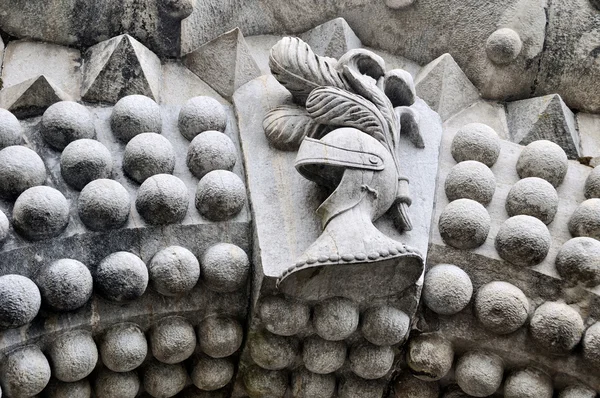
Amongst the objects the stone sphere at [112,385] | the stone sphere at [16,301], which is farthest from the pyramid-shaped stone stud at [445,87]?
the stone sphere at [16,301]

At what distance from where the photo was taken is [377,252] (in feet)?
9.66

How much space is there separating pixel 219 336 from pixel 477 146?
928mm

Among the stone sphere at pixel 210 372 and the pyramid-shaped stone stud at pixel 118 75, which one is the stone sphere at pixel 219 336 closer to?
the stone sphere at pixel 210 372

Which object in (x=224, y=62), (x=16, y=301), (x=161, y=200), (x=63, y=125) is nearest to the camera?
(x=16, y=301)

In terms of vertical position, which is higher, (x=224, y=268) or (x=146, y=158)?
(x=146, y=158)

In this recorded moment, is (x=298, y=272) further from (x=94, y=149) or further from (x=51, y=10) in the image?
(x=51, y=10)

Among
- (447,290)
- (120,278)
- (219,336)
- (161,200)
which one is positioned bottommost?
(219,336)

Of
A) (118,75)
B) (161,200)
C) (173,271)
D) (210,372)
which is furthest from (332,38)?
(210,372)

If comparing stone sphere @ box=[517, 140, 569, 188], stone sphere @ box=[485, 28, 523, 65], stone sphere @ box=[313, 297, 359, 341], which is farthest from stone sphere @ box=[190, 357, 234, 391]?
stone sphere @ box=[485, 28, 523, 65]

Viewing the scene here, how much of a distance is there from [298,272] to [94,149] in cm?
64

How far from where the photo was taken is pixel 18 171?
9.89ft

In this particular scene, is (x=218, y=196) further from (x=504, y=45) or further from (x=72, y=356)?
(x=504, y=45)

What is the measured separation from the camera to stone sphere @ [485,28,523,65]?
3705mm

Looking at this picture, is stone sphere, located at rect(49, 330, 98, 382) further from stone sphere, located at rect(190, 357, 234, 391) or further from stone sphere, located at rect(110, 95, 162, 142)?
stone sphere, located at rect(110, 95, 162, 142)
